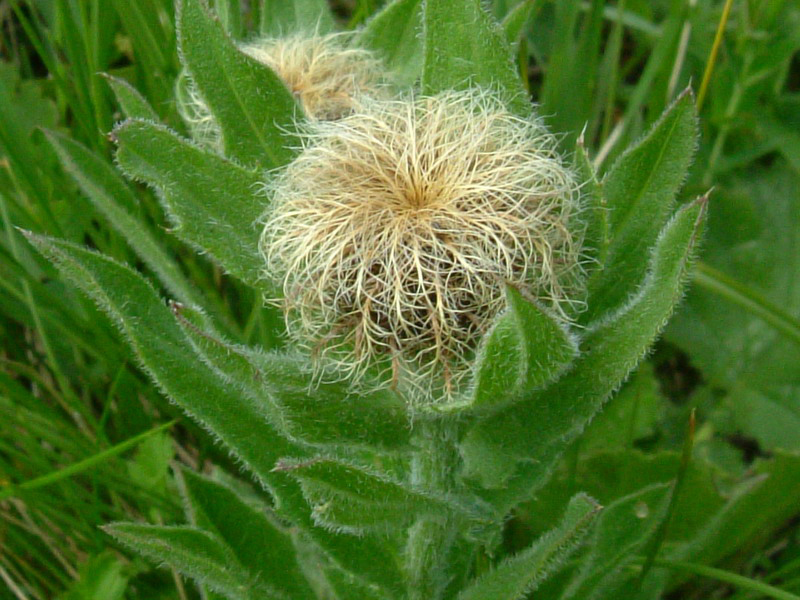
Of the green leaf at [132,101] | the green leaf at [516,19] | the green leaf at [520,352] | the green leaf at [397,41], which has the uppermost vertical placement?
the green leaf at [516,19]

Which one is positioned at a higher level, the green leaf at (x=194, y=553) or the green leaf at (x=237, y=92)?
the green leaf at (x=237, y=92)

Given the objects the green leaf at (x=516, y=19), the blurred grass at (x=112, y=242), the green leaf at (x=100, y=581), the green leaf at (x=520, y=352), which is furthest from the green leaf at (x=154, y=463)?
the green leaf at (x=516, y=19)

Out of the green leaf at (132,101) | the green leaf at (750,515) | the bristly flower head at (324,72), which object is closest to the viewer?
the green leaf at (132,101)

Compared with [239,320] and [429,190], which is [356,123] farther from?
[239,320]

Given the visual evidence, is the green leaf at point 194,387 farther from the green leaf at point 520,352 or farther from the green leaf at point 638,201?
the green leaf at point 638,201

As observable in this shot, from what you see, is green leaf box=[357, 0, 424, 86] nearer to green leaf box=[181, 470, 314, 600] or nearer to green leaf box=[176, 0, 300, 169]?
green leaf box=[176, 0, 300, 169]

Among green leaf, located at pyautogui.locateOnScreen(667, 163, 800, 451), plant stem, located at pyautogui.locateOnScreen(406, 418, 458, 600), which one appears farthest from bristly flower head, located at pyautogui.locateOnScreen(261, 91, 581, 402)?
green leaf, located at pyautogui.locateOnScreen(667, 163, 800, 451)

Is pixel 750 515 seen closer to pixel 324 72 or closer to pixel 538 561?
pixel 538 561
